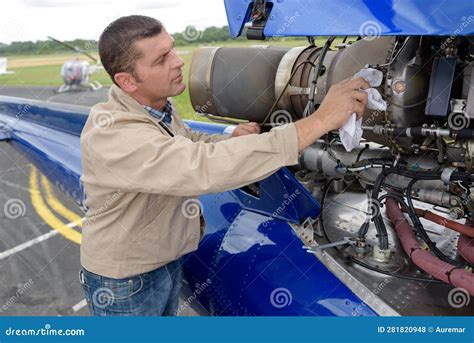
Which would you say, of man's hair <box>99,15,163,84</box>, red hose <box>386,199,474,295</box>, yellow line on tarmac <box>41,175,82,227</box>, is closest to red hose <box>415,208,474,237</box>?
red hose <box>386,199,474,295</box>

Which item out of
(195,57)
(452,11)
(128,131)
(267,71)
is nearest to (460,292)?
(452,11)

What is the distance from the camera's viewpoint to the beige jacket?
5.44 feet

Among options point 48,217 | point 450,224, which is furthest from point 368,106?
point 48,217

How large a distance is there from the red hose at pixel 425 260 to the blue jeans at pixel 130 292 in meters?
1.21

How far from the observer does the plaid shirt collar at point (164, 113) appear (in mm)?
2127

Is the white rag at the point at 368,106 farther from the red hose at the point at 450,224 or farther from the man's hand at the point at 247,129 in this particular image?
the red hose at the point at 450,224

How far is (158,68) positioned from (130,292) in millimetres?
1078

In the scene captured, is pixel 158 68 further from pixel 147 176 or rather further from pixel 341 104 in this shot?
pixel 341 104

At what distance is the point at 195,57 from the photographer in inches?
105

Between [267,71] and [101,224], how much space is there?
3.82 ft

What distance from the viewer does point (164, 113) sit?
87.2 inches

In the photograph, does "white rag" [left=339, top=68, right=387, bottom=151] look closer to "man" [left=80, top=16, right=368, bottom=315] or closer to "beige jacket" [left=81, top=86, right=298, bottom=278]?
"man" [left=80, top=16, right=368, bottom=315]

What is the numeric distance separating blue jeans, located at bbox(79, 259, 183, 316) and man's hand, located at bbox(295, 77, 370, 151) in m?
1.11

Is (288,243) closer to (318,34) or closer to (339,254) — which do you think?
(339,254)
